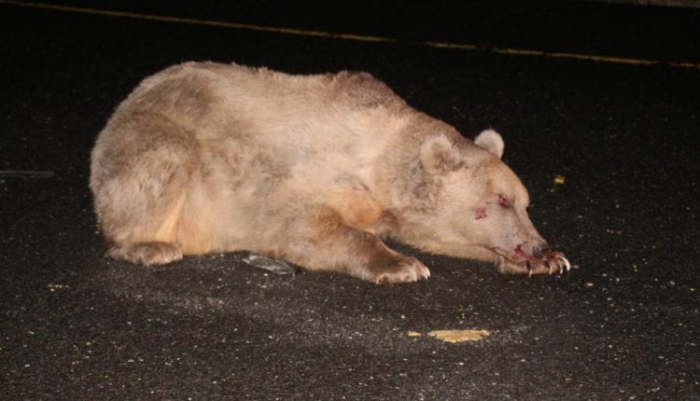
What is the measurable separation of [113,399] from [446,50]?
8259mm

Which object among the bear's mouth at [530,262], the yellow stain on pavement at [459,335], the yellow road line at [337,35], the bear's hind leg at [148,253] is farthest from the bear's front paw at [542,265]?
the yellow road line at [337,35]

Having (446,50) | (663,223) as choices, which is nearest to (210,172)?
(663,223)

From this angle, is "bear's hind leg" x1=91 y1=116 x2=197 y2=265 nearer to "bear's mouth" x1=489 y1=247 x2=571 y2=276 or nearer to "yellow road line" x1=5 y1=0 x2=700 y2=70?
"bear's mouth" x1=489 y1=247 x2=571 y2=276

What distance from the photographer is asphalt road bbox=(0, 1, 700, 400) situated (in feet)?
21.7

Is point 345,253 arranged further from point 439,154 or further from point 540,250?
point 540,250

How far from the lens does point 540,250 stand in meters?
7.96

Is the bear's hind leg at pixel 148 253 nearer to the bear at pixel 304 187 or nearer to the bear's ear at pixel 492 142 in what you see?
the bear at pixel 304 187

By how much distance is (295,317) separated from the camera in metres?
7.35

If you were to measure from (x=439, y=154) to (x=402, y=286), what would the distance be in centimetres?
83

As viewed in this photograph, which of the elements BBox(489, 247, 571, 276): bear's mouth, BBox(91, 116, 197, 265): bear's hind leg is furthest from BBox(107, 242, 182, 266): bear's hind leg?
BBox(489, 247, 571, 276): bear's mouth

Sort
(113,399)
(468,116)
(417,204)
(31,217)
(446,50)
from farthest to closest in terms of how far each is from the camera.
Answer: (446,50) → (468,116) → (31,217) → (417,204) → (113,399)

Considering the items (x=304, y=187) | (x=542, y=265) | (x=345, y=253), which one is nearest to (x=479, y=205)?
(x=542, y=265)

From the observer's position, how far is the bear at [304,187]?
313 inches

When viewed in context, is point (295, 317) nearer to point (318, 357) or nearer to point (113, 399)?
point (318, 357)
